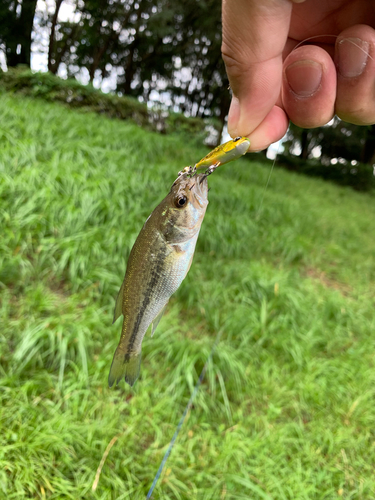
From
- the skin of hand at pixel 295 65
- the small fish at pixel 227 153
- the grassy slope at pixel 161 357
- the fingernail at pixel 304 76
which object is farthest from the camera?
the grassy slope at pixel 161 357

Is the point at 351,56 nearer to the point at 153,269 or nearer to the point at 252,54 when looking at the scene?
the point at 252,54

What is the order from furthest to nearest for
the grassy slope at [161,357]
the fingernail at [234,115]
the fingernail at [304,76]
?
the grassy slope at [161,357] → the fingernail at [304,76] → the fingernail at [234,115]

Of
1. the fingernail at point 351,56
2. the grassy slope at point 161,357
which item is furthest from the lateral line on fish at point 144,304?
the grassy slope at point 161,357

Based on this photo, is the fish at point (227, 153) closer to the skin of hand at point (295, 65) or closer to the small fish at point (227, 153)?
the small fish at point (227, 153)

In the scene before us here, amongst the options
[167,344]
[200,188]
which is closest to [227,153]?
[200,188]

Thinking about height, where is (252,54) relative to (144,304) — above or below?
above

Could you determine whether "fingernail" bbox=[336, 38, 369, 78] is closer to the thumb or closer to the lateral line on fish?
the thumb
